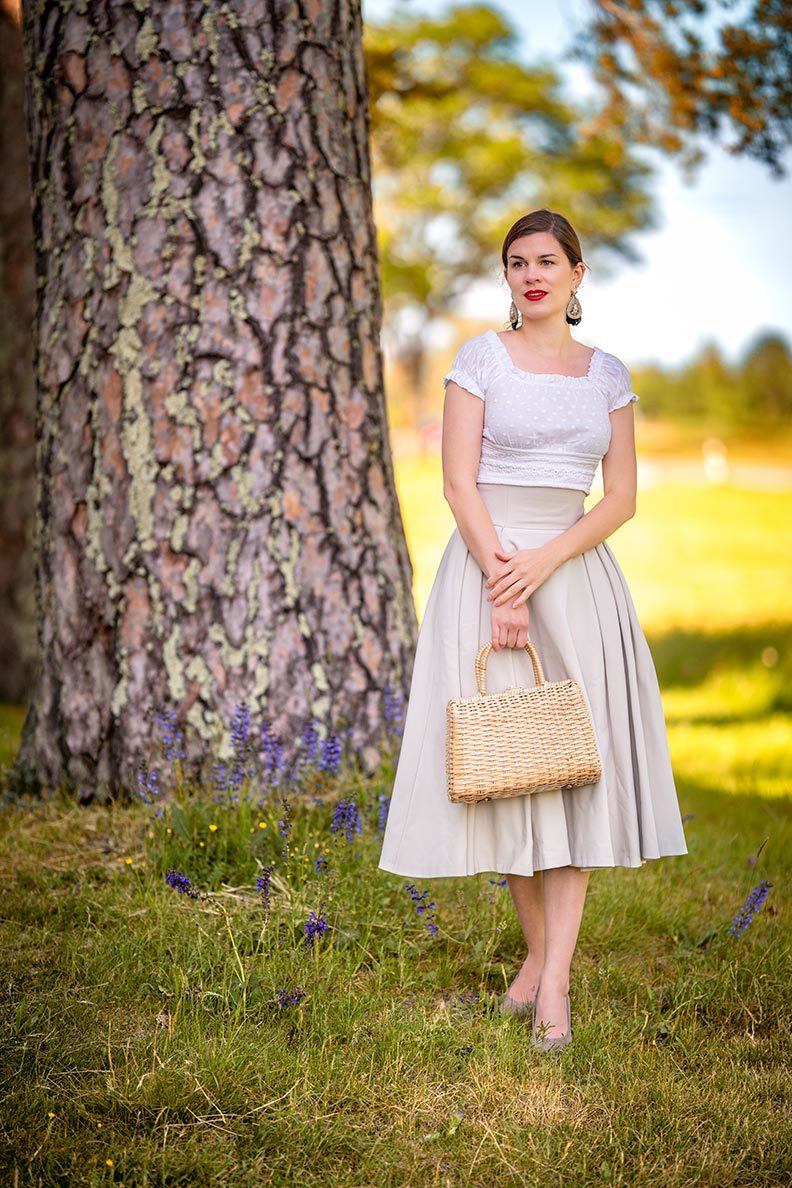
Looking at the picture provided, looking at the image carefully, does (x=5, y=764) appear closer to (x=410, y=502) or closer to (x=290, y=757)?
(x=290, y=757)

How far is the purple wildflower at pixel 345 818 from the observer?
326 centimetres

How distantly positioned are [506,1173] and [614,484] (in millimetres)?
1643

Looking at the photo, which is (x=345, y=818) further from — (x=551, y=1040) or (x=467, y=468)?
(x=467, y=468)

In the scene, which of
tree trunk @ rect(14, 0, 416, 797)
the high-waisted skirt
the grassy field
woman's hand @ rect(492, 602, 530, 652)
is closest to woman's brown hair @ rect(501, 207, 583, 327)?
the high-waisted skirt

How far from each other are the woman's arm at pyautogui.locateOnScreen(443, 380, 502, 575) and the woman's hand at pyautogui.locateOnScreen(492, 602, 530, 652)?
0.11 meters

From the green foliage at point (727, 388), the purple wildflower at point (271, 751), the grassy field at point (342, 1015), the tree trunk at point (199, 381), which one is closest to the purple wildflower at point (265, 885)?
the grassy field at point (342, 1015)

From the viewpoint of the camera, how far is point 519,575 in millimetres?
2723

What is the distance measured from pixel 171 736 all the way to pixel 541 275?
1.96 m

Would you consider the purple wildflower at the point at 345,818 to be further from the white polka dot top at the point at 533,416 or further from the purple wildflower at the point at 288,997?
the white polka dot top at the point at 533,416

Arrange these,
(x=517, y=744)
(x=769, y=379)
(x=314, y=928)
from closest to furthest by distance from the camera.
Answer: (x=517, y=744)
(x=314, y=928)
(x=769, y=379)

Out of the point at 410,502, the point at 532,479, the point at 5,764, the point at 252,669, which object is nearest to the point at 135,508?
the point at 252,669

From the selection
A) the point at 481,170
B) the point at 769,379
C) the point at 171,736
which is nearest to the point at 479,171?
the point at 481,170

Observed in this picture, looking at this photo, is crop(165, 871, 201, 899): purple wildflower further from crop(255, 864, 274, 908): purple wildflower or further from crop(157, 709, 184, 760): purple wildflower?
crop(157, 709, 184, 760): purple wildflower

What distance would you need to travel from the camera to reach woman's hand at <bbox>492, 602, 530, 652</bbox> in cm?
275
